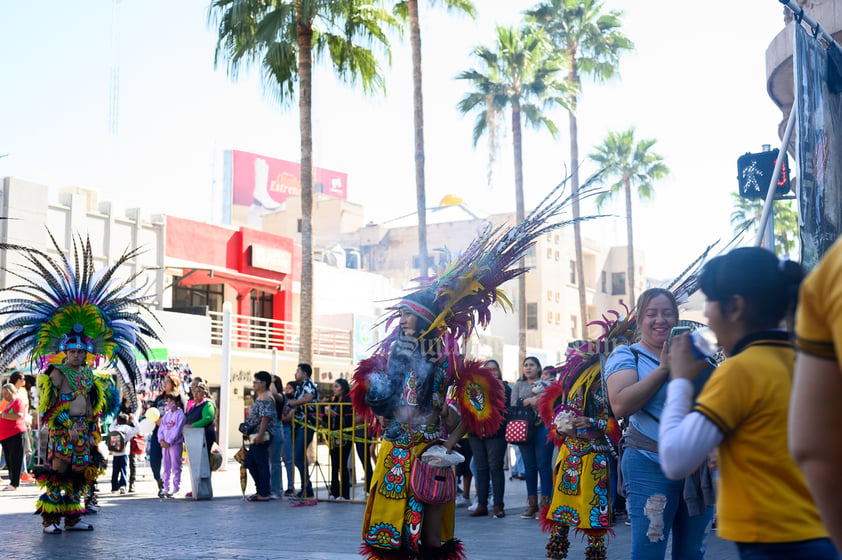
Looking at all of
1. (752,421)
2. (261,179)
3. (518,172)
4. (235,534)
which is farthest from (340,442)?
(261,179)

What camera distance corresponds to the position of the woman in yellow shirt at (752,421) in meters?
2.66

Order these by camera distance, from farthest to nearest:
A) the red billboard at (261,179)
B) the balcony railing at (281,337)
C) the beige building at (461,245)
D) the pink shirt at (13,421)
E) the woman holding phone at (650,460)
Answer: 1. the red billboard at (261,179)
2. the beige building at (461,245)
3. the balcony railing at (281,337)
4. the pink shirt at (13,421)
5. the woman holding phone at (650,460)

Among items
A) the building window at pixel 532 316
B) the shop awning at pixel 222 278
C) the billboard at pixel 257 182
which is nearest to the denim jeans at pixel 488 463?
the shop awning at pixel 222 278

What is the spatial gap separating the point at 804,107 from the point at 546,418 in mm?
3172

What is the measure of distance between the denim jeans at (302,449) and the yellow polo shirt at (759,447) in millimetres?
11558

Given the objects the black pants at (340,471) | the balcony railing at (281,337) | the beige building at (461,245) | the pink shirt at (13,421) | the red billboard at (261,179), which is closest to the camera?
the black pants at (340,471)

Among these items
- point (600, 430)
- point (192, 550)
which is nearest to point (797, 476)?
point (600, 430)

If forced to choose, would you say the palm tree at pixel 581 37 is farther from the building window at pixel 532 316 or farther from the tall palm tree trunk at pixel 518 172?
the building window at pixel 532 316

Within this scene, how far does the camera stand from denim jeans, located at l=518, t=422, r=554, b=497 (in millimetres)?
11445

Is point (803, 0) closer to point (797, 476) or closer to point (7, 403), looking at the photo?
point (797, 476)

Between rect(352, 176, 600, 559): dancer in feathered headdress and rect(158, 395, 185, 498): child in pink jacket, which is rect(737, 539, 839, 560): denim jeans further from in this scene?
rect(158, 395, 185, 498): child in pink jacket

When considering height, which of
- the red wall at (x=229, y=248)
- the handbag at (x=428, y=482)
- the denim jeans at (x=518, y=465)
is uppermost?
the red wall at (x=229, y=248)

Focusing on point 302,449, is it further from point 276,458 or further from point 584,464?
point 584,464

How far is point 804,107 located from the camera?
7879mm
